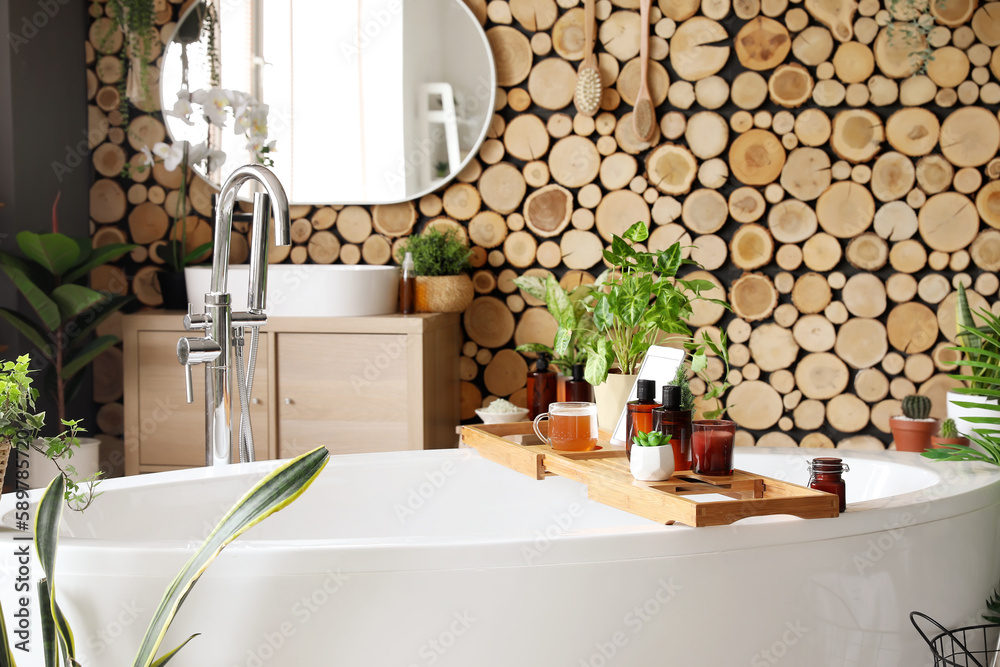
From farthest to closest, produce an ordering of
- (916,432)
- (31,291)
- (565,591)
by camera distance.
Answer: (916,432) < (31,291) < (565,591)

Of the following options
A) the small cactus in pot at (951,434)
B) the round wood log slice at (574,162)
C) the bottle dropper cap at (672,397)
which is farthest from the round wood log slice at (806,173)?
the bottle dropper cap at (672,397)

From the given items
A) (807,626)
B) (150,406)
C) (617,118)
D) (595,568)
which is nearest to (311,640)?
(595,568)

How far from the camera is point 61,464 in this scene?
271 cm

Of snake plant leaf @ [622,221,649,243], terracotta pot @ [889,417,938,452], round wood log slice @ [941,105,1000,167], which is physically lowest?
terracotta pot @ [889,417,938,452]

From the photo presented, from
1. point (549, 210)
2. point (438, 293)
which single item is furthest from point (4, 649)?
point (549, 210)

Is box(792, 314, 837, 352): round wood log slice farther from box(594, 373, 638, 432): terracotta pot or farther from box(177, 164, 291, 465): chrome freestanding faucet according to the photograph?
box(177, 164, 291, 465): chrome freestanding faucet

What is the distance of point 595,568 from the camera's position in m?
1.33

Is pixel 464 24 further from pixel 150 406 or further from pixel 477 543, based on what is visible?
pixel 477 543

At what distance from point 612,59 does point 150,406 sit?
6.31 feet

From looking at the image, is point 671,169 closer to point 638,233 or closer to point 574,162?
point 574,162

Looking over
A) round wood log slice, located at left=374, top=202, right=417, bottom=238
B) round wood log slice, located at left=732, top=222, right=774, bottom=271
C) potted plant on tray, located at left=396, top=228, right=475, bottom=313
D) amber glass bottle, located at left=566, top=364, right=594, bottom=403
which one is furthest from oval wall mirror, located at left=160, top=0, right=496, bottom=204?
amber glass bottle, located at left=566, top=364, right=594, bottom=403

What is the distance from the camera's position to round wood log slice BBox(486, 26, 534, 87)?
3.14m

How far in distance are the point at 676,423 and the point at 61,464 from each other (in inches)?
79.1

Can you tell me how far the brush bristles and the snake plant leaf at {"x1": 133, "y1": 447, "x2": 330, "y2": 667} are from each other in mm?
2116
